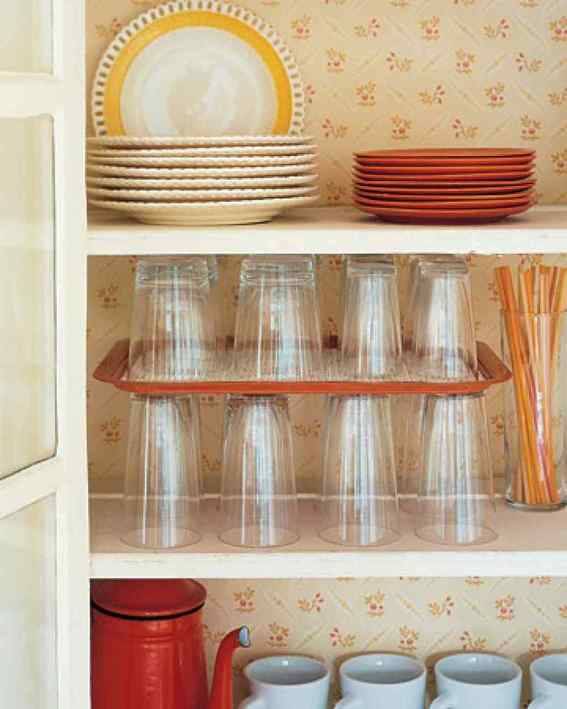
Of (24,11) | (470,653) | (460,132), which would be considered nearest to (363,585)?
(470,653)

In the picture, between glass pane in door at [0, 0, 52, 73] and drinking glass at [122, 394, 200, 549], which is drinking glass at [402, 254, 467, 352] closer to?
drinking glass at [122, 394, 200, 549]

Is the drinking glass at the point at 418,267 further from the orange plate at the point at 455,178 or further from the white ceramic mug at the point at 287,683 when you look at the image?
the white ceramic mug at the point at 287,683

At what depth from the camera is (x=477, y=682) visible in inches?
75.6

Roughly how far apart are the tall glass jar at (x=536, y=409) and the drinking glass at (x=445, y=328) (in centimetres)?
10

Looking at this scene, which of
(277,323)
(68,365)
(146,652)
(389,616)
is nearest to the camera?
(68,365)

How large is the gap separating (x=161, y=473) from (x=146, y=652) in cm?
25

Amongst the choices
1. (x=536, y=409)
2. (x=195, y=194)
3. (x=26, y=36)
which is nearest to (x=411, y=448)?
(x=536, y=409)

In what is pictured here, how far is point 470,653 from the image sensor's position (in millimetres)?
1938

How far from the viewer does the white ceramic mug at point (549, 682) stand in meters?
1.80

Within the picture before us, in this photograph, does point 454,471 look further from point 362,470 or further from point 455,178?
point 455,178

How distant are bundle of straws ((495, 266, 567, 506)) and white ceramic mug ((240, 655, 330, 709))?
40 cm

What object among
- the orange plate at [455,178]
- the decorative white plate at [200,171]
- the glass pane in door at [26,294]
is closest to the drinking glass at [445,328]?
the orange plate at [455,178]

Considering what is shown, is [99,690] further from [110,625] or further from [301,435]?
[301,435]

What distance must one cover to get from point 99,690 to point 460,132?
87 centimetres
